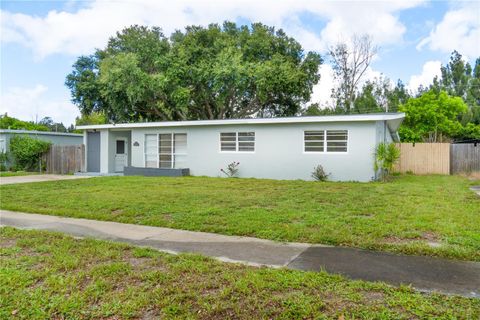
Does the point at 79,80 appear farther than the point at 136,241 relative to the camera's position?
Yes

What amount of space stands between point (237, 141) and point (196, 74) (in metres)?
10.3

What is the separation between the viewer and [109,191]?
10.6 metres

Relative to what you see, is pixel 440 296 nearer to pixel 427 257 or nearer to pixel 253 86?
pixel 427 257

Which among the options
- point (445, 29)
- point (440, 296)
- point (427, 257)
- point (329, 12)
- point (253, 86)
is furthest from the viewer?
point (253, 86)

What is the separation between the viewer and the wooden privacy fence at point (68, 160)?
18.8m

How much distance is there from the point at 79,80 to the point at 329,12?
17.9 m

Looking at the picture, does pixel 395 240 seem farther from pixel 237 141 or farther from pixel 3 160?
pixel 3 160

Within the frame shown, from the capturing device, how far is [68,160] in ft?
61.9

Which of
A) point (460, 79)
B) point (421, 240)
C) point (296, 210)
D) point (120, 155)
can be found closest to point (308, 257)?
point (421, 240)

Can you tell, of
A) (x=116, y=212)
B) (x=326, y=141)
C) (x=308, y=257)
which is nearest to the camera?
(x=308, y=257)

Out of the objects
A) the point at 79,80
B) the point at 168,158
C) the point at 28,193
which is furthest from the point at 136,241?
the point at 79,80

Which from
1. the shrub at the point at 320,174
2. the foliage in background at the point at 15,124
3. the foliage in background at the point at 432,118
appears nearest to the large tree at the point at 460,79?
the foliage in background at the point at 432,118

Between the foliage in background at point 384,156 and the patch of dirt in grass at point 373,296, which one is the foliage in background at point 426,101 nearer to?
the foliage in background at point 384,156

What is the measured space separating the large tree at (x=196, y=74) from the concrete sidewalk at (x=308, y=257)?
1818 cm
